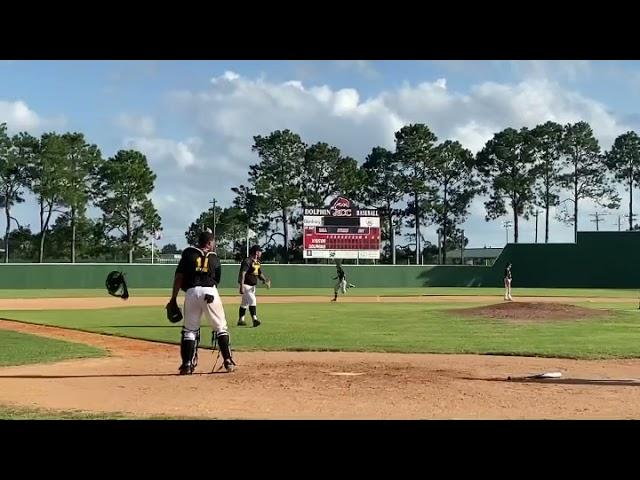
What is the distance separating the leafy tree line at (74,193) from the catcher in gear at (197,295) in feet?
196

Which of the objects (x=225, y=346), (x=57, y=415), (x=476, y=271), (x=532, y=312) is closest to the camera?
(x=57, y=415)

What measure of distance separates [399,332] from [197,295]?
752cm

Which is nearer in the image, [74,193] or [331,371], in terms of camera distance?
[331,371]

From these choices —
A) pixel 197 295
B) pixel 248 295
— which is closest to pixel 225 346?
pixel 197 295

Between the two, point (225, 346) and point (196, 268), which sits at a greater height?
point (196, 268)

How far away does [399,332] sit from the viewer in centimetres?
1592

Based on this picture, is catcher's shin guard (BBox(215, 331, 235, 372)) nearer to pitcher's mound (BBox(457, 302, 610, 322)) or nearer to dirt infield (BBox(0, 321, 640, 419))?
dirt infield (BBox(0, 321, 640, 419))

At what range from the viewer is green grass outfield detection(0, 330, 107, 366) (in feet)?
35.8

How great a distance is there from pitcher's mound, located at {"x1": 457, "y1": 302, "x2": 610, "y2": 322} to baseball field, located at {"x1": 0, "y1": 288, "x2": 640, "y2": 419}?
1697mm

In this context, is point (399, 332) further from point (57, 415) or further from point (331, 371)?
point (57, 415)

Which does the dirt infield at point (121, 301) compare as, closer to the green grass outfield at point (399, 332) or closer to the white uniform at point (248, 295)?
the green grass outfield at point (399, 332)
